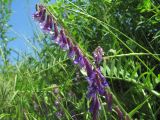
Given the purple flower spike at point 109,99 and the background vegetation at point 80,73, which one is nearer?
the purple flower spike at point 109,99

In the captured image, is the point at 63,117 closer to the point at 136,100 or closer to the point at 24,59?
the point at 136,100

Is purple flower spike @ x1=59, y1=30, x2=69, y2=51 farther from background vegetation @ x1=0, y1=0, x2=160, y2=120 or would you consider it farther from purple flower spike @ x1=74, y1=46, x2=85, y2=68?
background vegetation @ x1=0, y1=0, x2=160, y2=120

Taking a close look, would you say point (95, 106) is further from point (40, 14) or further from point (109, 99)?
point (40, 14)

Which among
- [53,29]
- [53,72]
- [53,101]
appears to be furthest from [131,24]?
[53,29]

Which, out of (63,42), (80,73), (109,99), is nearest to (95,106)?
(109,99)

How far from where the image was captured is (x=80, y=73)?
5.79 feet

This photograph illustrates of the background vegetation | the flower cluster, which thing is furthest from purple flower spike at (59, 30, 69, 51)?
the background vegetation

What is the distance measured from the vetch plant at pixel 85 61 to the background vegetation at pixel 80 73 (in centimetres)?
50

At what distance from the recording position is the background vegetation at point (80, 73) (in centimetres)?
154

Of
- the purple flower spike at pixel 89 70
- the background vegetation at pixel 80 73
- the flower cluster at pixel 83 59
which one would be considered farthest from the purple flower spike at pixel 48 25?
the background vegetation at pixel 80 73

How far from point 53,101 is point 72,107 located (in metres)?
0.10

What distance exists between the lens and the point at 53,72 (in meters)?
1.90

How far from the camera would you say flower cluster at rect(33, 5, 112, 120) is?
2.43ft

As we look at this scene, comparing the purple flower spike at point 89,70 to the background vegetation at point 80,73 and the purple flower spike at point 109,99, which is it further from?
the background vegetation at point 80,73
